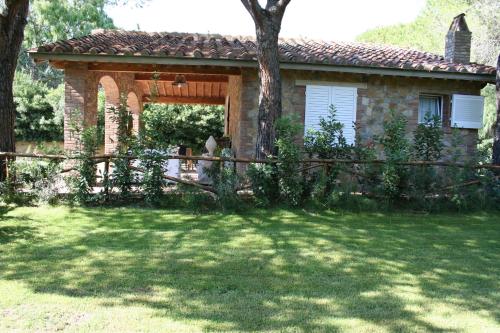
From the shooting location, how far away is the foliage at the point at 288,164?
29.4ft

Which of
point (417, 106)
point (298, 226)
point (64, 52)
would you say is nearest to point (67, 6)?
point (64, 52)

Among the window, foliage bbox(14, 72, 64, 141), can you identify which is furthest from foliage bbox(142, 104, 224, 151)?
the window

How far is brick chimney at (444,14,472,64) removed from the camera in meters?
13.0

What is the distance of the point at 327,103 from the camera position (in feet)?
38.9

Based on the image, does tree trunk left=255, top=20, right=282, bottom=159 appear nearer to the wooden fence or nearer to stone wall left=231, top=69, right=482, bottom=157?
the wooden fence

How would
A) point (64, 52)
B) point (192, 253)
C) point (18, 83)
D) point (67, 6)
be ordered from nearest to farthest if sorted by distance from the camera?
point (192, 253)
point (64, 52)
point (18, 83)
point (67, 6)

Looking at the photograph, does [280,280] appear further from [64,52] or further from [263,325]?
[64,52]

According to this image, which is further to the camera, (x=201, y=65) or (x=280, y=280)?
(x=201, y=65)

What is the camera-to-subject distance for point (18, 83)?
25594mm

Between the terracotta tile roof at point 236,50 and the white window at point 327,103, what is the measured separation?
77 centimetres

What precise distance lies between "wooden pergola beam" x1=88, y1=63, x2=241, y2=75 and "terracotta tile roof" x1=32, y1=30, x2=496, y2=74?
0.40 m

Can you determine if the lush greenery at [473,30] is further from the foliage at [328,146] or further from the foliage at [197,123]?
the foliage at [197,123]

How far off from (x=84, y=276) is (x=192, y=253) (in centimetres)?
142

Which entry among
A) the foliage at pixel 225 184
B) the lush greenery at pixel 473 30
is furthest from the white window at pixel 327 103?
the lush greenery at pixel 473 30
